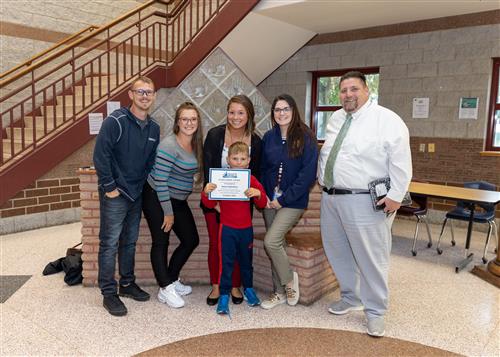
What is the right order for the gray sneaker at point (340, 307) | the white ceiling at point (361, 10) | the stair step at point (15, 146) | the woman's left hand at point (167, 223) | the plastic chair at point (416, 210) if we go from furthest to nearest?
the stair step at point (15, 146), the white ceiling at point (361, 10), the plastic chair at point (416, 210), the gray sneaker at point (340, 307), the woman's left hand at point (167, 223)

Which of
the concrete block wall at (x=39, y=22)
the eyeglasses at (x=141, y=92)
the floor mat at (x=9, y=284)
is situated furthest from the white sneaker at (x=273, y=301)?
the concrete block wall at (x=39, y=22)

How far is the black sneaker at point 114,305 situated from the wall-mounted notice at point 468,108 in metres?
5.02

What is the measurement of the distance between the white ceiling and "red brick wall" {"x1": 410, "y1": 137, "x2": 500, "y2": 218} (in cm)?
173

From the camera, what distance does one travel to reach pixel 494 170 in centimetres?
532

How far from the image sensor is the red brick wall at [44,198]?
4.82 m

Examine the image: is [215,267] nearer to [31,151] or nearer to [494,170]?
[31,151]

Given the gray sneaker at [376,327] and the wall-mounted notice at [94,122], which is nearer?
the gray sneaker at [376,327]

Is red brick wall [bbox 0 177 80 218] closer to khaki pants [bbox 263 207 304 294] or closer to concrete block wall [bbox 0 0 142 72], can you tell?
concrete block wall [bbox 0 0 142 72]

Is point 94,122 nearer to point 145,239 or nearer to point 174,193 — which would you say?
point 145,239

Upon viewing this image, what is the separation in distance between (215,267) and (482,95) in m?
4.53

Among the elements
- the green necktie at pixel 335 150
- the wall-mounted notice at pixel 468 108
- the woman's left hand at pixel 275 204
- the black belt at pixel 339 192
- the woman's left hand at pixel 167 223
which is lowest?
the woman's left hand at pixel 167 223

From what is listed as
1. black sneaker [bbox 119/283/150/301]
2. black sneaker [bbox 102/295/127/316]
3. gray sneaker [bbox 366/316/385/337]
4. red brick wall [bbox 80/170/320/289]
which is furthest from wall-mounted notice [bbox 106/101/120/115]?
gray sneaker [bbox 366/316/385/337]

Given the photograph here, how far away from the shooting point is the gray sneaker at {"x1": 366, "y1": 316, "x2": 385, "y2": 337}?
2.54 metres

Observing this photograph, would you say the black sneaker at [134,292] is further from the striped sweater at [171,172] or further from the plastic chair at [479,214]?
the plastic chair at [479,214]
